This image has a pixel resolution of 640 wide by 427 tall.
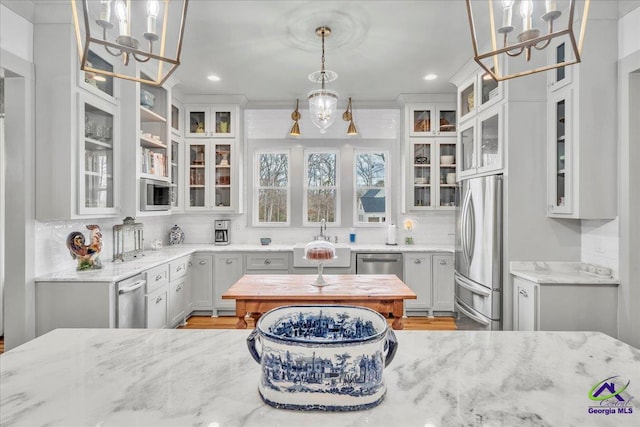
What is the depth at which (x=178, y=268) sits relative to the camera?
386cm

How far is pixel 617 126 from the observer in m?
2.58

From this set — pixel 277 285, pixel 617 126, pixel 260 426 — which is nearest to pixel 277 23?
pixel 277 285

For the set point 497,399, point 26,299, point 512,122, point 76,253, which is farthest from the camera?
point 512,122

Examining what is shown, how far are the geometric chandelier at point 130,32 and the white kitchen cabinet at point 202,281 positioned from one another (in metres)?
2.13

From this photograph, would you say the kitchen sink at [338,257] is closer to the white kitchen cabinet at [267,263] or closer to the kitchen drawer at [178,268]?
the white kitchen cabinet at [267,263]

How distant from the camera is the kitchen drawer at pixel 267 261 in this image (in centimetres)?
431

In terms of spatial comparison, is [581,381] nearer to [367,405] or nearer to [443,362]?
[443,362]

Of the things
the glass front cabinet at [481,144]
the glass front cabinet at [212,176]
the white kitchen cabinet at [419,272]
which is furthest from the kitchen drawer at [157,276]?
the glass front cabinet at [481,144]

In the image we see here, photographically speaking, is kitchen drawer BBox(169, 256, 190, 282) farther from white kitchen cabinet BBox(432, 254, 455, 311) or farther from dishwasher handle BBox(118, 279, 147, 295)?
white kitchen cabinet BBox(432, 254, 455, 311)

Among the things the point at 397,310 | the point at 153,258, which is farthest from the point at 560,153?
the point at 153,258

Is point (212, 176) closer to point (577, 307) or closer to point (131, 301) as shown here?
point (131, 301)

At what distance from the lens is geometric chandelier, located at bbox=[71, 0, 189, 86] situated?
3.10 feet

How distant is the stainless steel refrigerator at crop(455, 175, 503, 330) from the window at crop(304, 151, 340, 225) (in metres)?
1.90

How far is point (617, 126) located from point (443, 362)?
2680 mm
